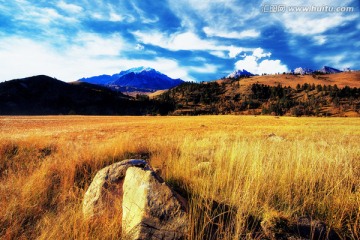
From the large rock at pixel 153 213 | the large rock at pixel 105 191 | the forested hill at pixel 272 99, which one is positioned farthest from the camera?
the forested hill at pixel 272 99

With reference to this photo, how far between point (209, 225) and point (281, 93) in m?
125

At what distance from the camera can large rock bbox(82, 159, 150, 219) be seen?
10.9 feet

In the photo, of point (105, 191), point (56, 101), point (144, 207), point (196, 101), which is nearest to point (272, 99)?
point (196, 101)

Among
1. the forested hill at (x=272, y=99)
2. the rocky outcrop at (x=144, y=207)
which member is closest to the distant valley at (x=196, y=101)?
the forested hill at (x=272, y=99)

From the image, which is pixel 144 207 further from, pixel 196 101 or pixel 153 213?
pixel 196 101

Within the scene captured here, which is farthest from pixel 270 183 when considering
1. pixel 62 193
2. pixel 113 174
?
pixel 62 193

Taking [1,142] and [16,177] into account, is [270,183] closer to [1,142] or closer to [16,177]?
[16,177]

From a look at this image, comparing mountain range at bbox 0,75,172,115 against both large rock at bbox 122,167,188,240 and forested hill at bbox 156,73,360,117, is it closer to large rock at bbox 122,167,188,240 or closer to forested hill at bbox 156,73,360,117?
forested hill at bbox 156,73,360,117

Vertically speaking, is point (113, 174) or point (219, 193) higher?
point (113, 174)

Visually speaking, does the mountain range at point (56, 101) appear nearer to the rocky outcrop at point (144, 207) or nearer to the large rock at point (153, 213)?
A: the rocky outcrop at point (144, 207)

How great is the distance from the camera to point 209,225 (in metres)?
2.75

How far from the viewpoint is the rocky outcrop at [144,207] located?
260 cm

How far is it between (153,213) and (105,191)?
1.24 meters

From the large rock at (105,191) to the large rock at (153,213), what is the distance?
0.49 metres
